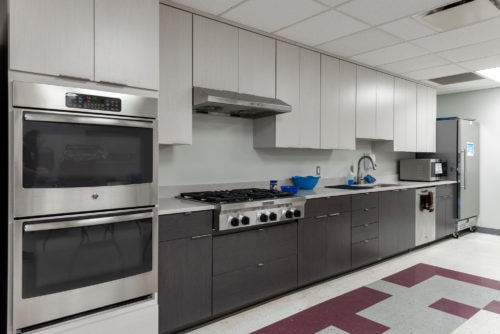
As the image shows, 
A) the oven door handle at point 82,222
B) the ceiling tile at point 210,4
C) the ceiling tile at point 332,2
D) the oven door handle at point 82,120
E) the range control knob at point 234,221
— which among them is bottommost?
the range control knob at point 234,221

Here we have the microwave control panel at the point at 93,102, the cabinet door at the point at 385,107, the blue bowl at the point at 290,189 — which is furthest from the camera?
the cabinet door at the point at 385,107

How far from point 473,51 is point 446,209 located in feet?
8.36

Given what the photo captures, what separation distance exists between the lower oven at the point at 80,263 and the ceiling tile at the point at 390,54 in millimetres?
3149

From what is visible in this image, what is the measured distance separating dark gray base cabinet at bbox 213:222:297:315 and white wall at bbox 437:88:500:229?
462cm

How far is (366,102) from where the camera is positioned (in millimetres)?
4441

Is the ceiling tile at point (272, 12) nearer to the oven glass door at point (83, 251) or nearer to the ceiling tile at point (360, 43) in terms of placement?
the ceiling tile at point (360, 43)

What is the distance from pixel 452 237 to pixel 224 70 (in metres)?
4.84

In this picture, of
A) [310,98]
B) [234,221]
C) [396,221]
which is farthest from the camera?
[396,221]

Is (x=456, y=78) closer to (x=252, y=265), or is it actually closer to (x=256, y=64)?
(x=256, y=64)

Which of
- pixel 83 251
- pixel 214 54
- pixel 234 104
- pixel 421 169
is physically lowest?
pixel 83 251

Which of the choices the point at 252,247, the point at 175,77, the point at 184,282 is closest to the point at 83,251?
the point at 184,282

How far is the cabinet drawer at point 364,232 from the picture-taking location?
3807 millimetres

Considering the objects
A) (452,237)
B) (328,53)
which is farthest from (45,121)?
(452,237)

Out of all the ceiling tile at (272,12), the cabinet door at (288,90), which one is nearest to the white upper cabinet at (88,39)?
the ceiling tile at (272,12)
